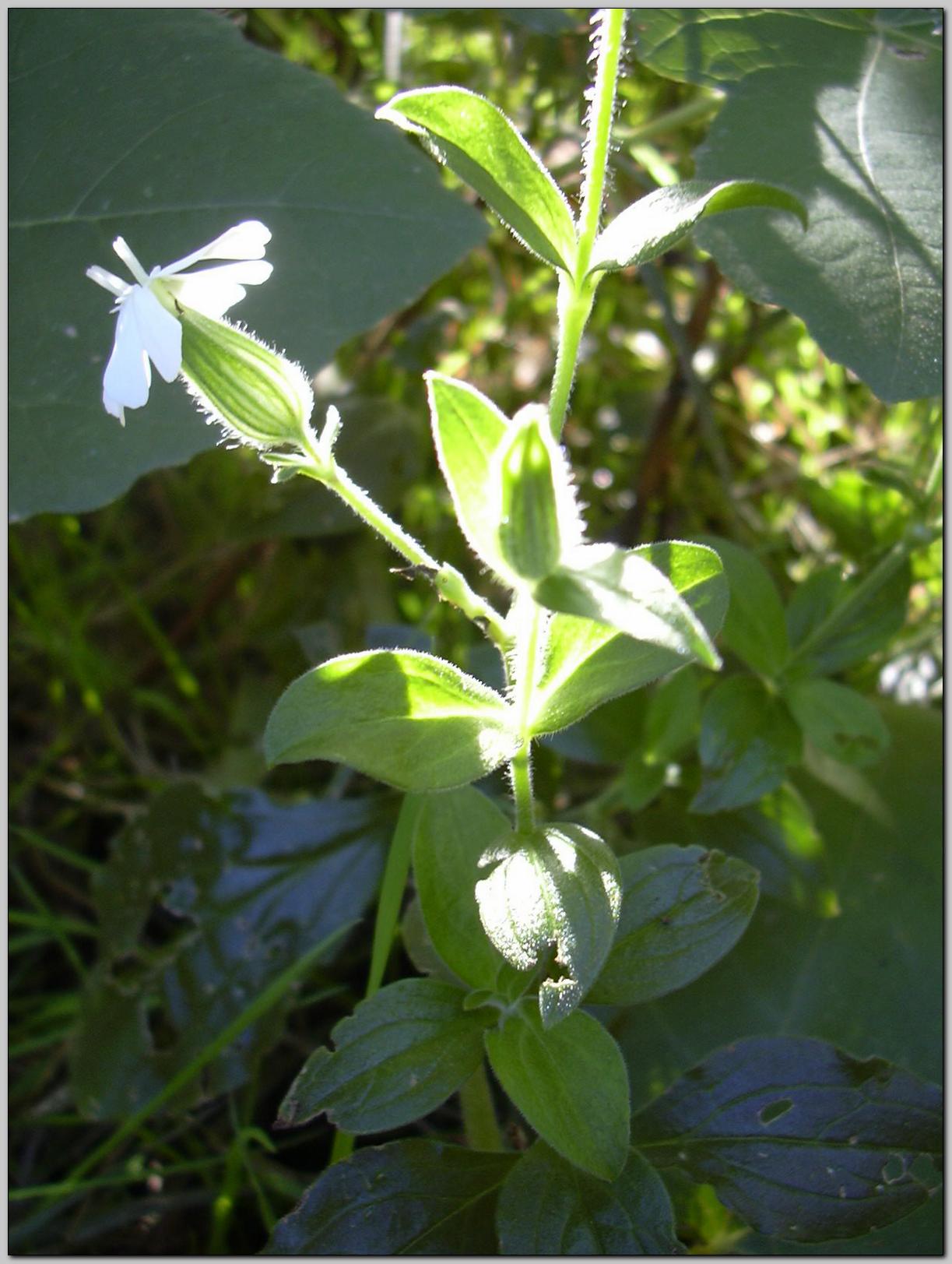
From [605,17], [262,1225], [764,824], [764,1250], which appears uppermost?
[605,17]

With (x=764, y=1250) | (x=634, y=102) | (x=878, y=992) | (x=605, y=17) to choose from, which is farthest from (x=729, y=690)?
(x=634, y=102)

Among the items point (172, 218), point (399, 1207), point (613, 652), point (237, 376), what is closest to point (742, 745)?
point (613, 652)

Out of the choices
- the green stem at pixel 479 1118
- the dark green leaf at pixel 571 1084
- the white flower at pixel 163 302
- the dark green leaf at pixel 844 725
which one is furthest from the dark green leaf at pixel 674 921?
the white flower at pixel 163 302

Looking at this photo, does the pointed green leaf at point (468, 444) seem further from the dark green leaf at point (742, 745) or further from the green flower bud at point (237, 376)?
the dark green leaf at point (742, 745)

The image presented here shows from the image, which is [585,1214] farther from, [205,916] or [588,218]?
[588,218]

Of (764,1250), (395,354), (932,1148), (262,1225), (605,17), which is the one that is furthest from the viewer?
(395,354)

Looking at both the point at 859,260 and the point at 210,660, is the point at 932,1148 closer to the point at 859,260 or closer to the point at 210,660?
the point at 859,260

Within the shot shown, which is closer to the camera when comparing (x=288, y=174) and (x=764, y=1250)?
(x=764, y=1250)
